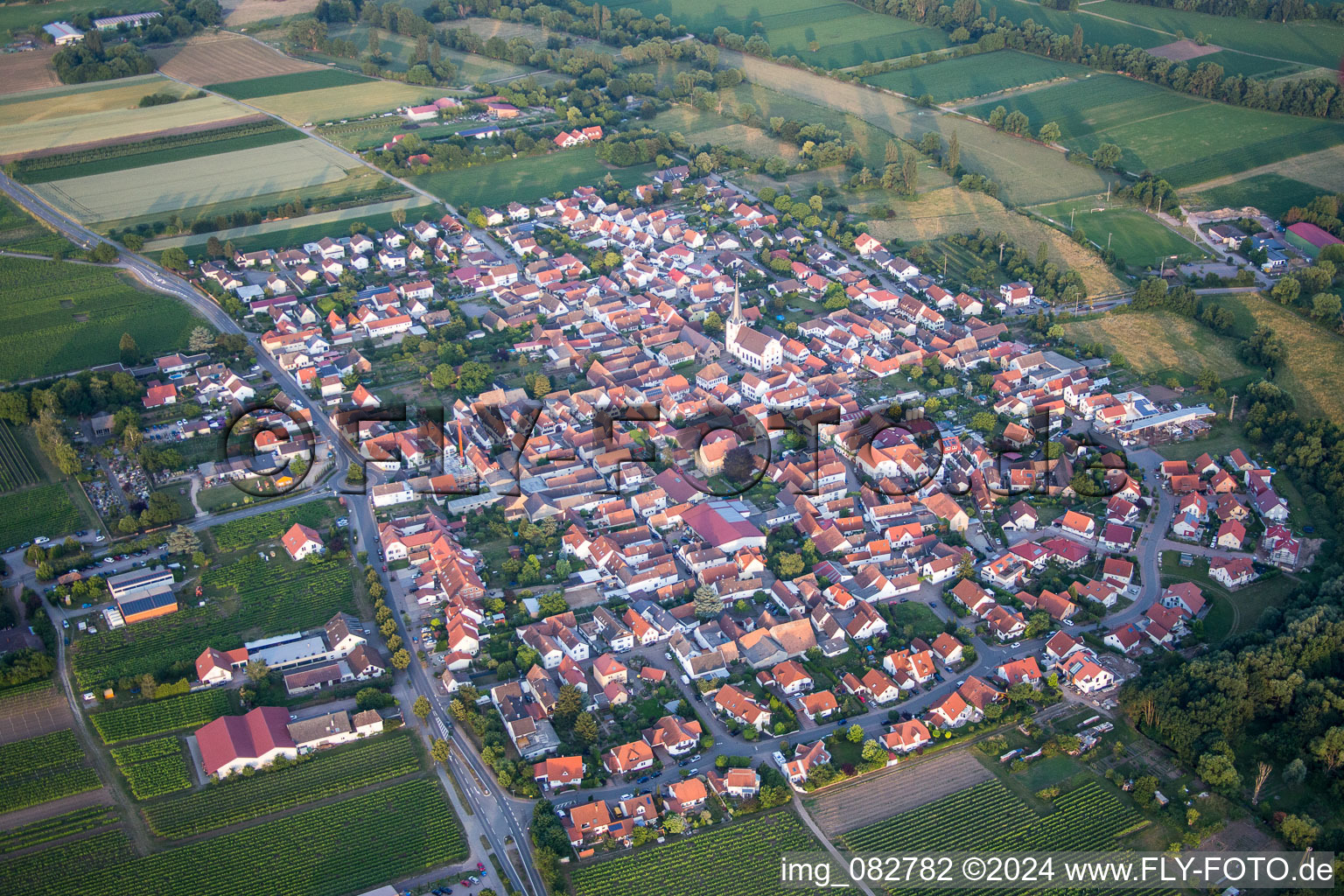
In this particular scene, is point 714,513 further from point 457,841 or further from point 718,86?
point 718,86


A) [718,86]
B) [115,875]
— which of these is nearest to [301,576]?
[115,875]

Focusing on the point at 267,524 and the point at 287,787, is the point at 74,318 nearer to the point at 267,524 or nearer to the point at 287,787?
the point at 267,524

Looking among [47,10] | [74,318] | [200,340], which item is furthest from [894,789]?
[47,10]

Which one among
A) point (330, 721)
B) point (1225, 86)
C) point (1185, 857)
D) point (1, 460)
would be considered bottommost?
point (1185, 857)

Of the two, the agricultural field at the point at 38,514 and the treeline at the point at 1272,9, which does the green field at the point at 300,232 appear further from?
the treeline at the point at 1272,9

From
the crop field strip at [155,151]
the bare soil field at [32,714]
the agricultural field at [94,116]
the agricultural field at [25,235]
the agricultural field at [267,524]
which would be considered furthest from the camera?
the agricultural field at [94,116]

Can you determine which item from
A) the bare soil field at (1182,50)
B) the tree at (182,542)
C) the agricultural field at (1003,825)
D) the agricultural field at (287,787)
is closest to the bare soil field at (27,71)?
the tree at (182,542)

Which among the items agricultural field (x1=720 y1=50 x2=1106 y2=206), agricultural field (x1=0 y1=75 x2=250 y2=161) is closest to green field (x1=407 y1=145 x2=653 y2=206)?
agricultural field (x1=720 y1=50 x2=1106 y2=206)
